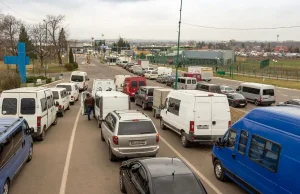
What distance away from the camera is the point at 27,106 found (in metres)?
13.4

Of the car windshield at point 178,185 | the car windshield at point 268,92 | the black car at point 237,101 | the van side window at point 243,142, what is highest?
the van side window at point 243,142

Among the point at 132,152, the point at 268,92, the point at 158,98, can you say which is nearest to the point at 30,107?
the point at 132,152

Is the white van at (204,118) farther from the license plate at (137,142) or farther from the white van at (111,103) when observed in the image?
the white van at (111,103)

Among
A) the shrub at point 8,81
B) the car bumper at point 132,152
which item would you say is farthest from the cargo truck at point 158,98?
the shrub at point 8,81

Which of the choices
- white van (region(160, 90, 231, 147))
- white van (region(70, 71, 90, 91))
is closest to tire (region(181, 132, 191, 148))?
white van (region(160, 90, 231, 147))

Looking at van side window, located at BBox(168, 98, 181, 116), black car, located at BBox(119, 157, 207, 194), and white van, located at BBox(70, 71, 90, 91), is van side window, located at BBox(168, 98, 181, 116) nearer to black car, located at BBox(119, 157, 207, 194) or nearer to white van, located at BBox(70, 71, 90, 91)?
black car, located at BBox(119, 157, 207, 194)

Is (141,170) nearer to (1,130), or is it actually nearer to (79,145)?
(1,130)

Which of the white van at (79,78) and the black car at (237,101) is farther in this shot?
the white van at (79,78)

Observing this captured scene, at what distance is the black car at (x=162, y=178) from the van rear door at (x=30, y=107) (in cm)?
720

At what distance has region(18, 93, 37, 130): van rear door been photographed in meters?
13.3

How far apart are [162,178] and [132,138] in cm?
408

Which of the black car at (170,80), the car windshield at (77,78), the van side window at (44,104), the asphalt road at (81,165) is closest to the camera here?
the asphalt road at (81,165)

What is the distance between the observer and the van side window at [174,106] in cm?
1418

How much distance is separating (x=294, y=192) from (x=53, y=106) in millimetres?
13082
